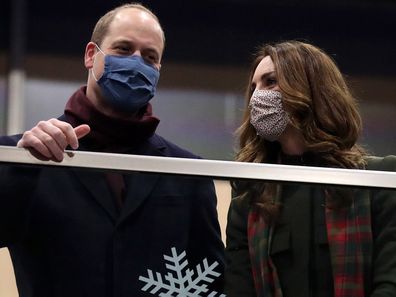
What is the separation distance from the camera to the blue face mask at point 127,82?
2699mm

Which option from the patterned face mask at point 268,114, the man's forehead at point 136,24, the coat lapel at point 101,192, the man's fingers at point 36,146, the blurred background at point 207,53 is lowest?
the blurred background at point 207,53

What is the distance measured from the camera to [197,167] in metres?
1.93

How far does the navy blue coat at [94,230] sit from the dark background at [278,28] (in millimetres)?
4060

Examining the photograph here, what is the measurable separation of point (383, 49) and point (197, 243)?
4.30 metres

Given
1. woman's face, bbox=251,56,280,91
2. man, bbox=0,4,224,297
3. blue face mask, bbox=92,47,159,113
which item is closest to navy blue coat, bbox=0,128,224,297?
man, bbox=0,4,224,297

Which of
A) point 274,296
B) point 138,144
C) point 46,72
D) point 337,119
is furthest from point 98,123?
point 46,72

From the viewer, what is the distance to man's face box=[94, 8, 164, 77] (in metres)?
2.74

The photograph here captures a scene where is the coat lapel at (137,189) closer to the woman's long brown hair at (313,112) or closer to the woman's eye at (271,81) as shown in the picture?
the woman's long brown hair at (313,112)

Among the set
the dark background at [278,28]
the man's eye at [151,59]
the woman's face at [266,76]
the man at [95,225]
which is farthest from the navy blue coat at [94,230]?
the dark background at [278,28]

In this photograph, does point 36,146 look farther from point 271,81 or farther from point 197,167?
point 271,81

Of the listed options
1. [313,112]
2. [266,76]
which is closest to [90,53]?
[266,76]

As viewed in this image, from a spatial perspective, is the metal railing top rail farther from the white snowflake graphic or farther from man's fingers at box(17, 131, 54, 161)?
the white snowflake graphic

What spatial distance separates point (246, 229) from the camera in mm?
1936

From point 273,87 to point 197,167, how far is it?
0.66 metres
